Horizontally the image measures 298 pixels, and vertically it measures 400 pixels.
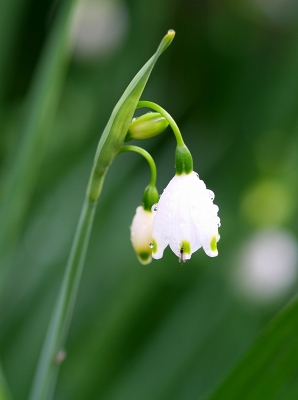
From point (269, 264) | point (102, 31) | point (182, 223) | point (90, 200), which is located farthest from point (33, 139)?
point (102, 31)

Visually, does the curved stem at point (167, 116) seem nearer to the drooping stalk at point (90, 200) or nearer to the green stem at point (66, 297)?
the drooping stalk at point (90, 200)

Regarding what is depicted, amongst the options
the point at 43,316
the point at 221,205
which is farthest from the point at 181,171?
the point at 221,205

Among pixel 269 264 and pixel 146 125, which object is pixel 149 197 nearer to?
pixel 146 125

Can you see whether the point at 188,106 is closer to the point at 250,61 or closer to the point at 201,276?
the point at 250,61

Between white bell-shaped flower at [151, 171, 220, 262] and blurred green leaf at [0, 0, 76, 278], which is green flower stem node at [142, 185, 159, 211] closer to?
white bell-shaped flower at [151, 171, 220, 262]

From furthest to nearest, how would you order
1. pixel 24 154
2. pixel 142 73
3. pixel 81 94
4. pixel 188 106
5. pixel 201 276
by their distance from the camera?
1. pixel 188 106
2. pixel 81 94
3. pixel 201 276
4. pixel 24 154
5. pixel 142 73

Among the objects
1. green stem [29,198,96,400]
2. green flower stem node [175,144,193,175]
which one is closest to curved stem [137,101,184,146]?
green flower stem node [175,144,193,175]
